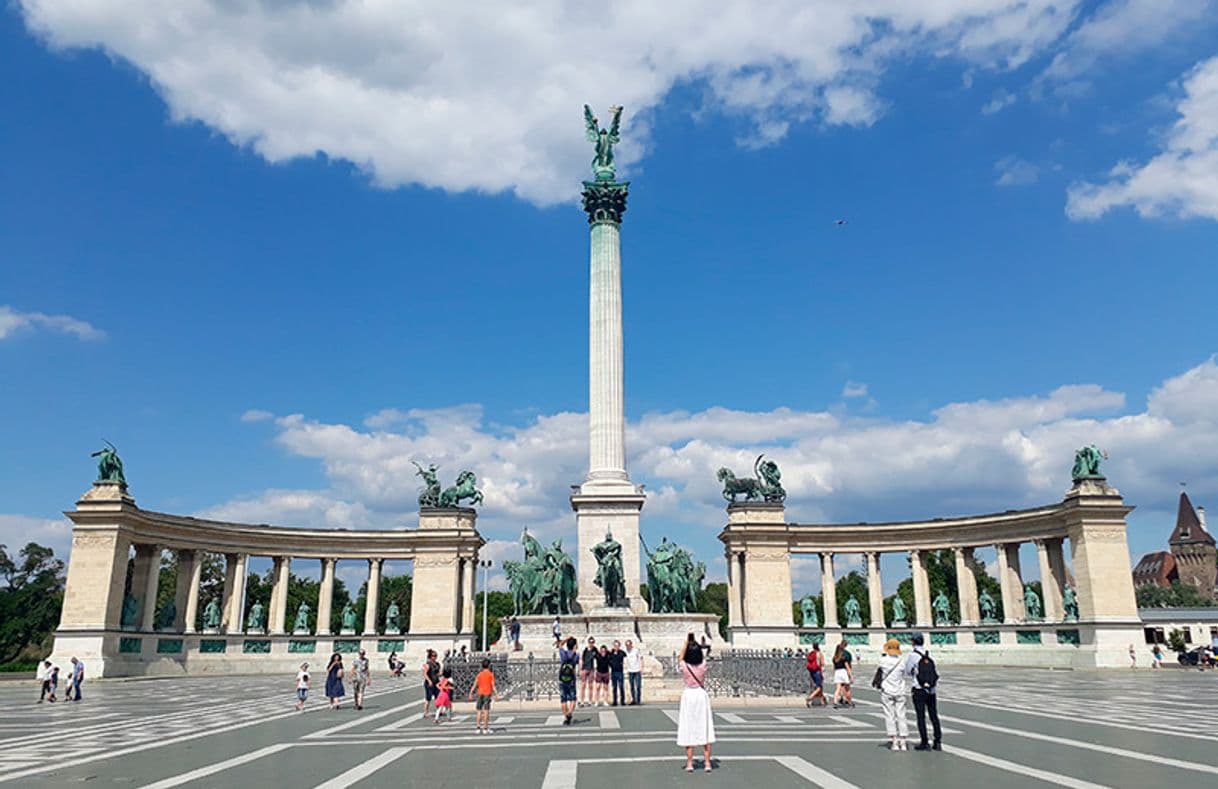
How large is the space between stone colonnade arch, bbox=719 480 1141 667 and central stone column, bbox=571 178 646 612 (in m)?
27.0

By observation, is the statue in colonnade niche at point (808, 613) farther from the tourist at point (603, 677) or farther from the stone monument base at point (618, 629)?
the tourist at point (603, 677)

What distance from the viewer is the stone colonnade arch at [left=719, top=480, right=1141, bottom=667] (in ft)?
193

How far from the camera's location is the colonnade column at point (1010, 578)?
66750mm

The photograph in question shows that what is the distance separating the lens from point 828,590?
73.3 meters

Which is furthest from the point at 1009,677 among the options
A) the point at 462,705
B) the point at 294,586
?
the point at 294,586

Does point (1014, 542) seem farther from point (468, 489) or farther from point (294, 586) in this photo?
point (294, 586)

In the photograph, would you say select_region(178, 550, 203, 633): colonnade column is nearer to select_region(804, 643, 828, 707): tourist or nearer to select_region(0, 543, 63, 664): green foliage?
select_region(0, 543, 63, 664): green foliage

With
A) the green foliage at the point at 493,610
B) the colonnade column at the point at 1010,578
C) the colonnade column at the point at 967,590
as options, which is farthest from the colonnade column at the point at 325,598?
the colonnade column at the point at 1010,578

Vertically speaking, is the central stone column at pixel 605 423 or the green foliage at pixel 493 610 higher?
the central stone column at pixel 605 423

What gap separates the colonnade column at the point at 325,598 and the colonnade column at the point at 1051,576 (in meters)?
57.8

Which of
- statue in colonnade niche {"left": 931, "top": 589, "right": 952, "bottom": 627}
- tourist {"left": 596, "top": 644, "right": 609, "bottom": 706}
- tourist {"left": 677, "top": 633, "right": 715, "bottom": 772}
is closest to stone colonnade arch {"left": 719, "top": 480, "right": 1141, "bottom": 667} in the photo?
statue in colonnade niche {"left": 931, "top": 589, "right": 952, "bottom": 627}

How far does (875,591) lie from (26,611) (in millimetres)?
81712

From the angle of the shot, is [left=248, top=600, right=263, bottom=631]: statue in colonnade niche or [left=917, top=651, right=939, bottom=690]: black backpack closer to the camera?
[left=917, top=651, right=939, bottom=690]: black backpack

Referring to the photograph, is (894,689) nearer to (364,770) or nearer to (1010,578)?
(364,770)
